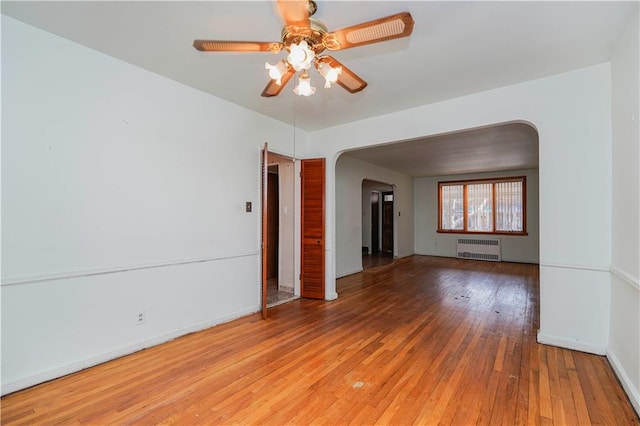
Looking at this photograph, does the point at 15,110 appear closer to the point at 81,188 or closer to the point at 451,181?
the point at 81,188

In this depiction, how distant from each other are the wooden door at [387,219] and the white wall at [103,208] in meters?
7.50

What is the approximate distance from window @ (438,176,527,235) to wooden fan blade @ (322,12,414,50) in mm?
7885

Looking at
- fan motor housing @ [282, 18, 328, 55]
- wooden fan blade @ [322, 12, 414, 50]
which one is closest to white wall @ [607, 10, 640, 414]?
wooden fan blade @ [322, 12, 414, 50]

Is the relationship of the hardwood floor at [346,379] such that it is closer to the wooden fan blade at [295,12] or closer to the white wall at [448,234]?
the wooden fan blade at [295,12]

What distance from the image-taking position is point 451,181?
887cm

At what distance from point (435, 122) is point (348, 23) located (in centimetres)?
191

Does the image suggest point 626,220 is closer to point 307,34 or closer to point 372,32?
point 372,32

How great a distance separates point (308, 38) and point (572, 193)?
2.78m

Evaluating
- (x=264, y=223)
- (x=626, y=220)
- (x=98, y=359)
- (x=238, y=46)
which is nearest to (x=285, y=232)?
(x=264, y=223)

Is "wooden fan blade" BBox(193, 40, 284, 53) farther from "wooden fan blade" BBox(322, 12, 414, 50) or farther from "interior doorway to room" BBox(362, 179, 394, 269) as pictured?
"interior doorway to room" BBox(362, 179, 394, 269)

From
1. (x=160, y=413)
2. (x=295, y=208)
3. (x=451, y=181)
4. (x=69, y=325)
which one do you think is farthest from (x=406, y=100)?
(x=451, y=181)

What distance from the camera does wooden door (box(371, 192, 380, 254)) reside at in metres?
10.3

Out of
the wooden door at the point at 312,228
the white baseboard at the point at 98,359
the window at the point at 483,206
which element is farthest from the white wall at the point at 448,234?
the white baseboard at the point at 98,359

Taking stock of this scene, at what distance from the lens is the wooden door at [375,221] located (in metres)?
10.3
